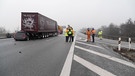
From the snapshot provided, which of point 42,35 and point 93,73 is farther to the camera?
point 42,35

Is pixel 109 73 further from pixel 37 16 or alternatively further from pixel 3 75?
pixel 37 16

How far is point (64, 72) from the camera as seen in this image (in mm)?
6574

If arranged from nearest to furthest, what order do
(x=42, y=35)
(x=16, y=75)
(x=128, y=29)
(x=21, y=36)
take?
(x=16, y=75), (x=21, y=36), (x=42, y=35), (x=128, y=29)

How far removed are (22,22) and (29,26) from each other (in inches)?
46.4

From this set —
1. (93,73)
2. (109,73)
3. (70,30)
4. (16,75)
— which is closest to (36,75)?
(16,75)

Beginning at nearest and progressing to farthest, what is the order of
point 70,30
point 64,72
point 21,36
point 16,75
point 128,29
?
1. point 16,75
2. point 64,72
3. point 70,30
4. point 21,36
5. point 128,29

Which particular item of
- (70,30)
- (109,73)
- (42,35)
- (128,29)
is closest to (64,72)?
(109,73)

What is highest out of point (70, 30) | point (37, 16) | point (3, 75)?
point (37, 16)

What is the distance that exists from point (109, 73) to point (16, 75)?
2.99 meters

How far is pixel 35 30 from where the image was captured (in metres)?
29.3

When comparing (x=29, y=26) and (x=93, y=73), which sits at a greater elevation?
(x=29, y=26)

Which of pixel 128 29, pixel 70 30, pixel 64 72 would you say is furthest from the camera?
pixel 128 29

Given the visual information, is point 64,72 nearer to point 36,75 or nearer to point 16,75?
point 36,75

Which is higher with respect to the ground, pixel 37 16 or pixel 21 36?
pixel 37 16
